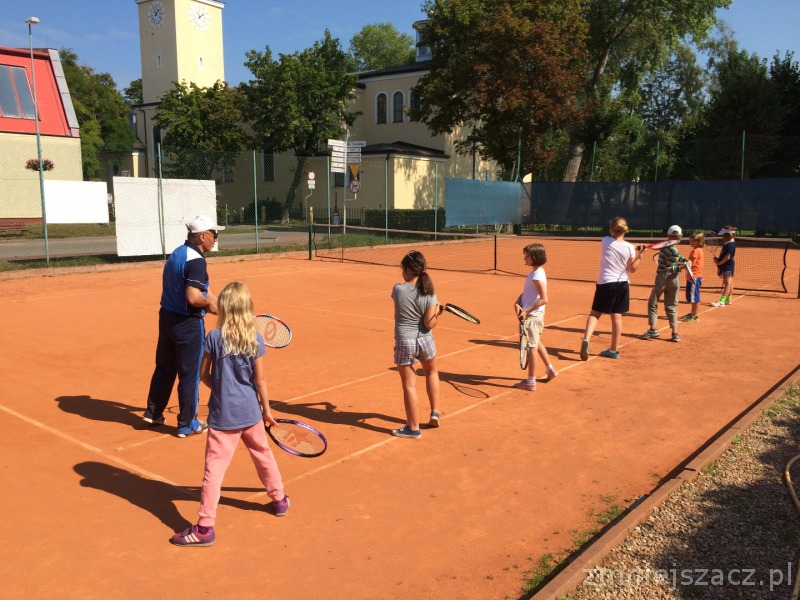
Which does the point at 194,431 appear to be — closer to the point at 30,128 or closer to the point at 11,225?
the point at 11,225

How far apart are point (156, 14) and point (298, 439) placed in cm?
5126

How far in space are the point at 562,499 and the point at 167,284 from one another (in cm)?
369

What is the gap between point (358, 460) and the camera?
18.0ft

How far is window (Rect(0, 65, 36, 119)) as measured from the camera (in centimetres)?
2686

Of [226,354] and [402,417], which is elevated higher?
[226,354]

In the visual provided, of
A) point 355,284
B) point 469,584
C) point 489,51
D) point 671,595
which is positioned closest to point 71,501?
point 469,584

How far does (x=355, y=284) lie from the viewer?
15.6 metres

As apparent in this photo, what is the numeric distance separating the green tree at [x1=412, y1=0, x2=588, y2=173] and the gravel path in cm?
2713

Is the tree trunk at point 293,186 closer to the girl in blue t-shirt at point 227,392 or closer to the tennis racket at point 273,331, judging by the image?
the tennis racket at point 273,331

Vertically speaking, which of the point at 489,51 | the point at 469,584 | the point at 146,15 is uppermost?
the point at 146,15

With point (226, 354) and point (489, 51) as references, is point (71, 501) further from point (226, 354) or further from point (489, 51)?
point (489, 51)

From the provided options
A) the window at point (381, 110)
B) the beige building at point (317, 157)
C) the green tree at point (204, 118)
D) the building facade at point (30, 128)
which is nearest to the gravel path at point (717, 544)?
the building facade at point (30, 128)

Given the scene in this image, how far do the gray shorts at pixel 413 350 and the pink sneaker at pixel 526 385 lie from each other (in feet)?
6.68

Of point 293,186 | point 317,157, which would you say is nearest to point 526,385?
point 317,157
